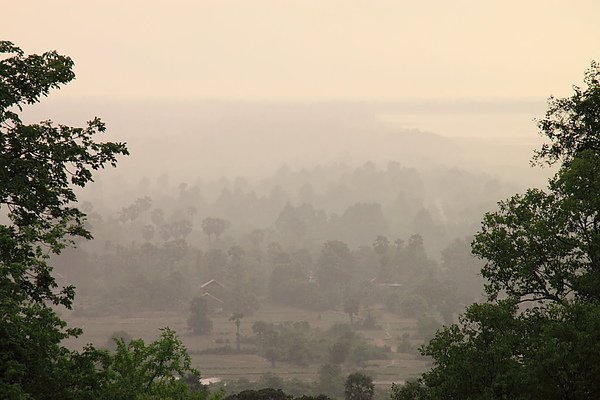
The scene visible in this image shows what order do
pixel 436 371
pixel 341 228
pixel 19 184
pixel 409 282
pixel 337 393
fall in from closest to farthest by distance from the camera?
pixel 19 184, pixel 436 371, pixel 337 393, pixel 409 282, pixel 341 228

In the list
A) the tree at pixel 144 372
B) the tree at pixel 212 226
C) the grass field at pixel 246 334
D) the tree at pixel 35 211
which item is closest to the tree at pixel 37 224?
the tree at pixel 35 211

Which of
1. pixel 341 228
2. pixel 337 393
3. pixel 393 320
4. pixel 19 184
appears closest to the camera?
pixel 19 184

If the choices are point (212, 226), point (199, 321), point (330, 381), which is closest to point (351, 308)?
point (199, 321)

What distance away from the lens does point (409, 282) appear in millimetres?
129250

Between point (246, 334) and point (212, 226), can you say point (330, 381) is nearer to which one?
point (246, 334)

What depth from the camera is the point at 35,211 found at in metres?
15.5

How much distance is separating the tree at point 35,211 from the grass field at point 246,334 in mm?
66805

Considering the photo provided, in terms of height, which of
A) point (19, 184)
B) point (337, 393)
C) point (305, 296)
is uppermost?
point (19, 184)

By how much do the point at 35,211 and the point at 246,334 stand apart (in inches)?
3467

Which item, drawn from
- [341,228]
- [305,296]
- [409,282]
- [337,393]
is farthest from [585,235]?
[341,228]

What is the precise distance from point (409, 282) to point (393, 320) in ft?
63.7

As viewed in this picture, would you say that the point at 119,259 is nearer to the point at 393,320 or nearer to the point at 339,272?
the point at 339,272

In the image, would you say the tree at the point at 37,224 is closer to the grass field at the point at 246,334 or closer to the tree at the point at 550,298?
the tree at the point at 550,298

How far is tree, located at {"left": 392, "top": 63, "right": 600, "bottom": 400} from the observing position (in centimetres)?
1527
